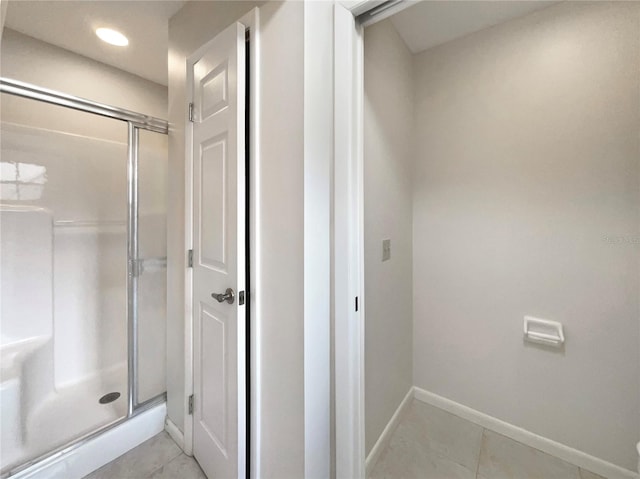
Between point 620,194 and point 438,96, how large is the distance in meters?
1.13

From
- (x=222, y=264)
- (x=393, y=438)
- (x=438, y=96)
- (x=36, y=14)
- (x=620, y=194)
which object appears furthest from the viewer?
(x=438, y=96)

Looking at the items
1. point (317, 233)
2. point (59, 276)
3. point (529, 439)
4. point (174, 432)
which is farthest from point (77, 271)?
point (529, 439)

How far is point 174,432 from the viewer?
1.55 metres

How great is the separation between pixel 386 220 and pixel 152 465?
70.6 inches

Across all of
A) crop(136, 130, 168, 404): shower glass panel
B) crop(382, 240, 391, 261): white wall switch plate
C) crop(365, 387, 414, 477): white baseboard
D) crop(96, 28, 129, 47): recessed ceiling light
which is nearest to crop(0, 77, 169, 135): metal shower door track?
crop(136, 130, 168, 404): shower glass panel

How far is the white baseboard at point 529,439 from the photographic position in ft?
4.49

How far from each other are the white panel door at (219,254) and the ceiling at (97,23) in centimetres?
61

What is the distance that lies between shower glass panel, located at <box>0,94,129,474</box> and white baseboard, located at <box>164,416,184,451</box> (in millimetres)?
221

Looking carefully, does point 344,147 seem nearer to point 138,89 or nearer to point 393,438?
point 393,438

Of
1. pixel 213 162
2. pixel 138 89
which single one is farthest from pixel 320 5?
pixel 138 89

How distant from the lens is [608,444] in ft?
4.51

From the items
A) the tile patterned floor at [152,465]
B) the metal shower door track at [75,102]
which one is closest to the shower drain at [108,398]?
the tile patterned floor at [152,465]

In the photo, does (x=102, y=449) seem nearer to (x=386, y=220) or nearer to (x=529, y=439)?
(x=386, y=220)

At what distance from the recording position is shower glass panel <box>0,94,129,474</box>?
152 cm
